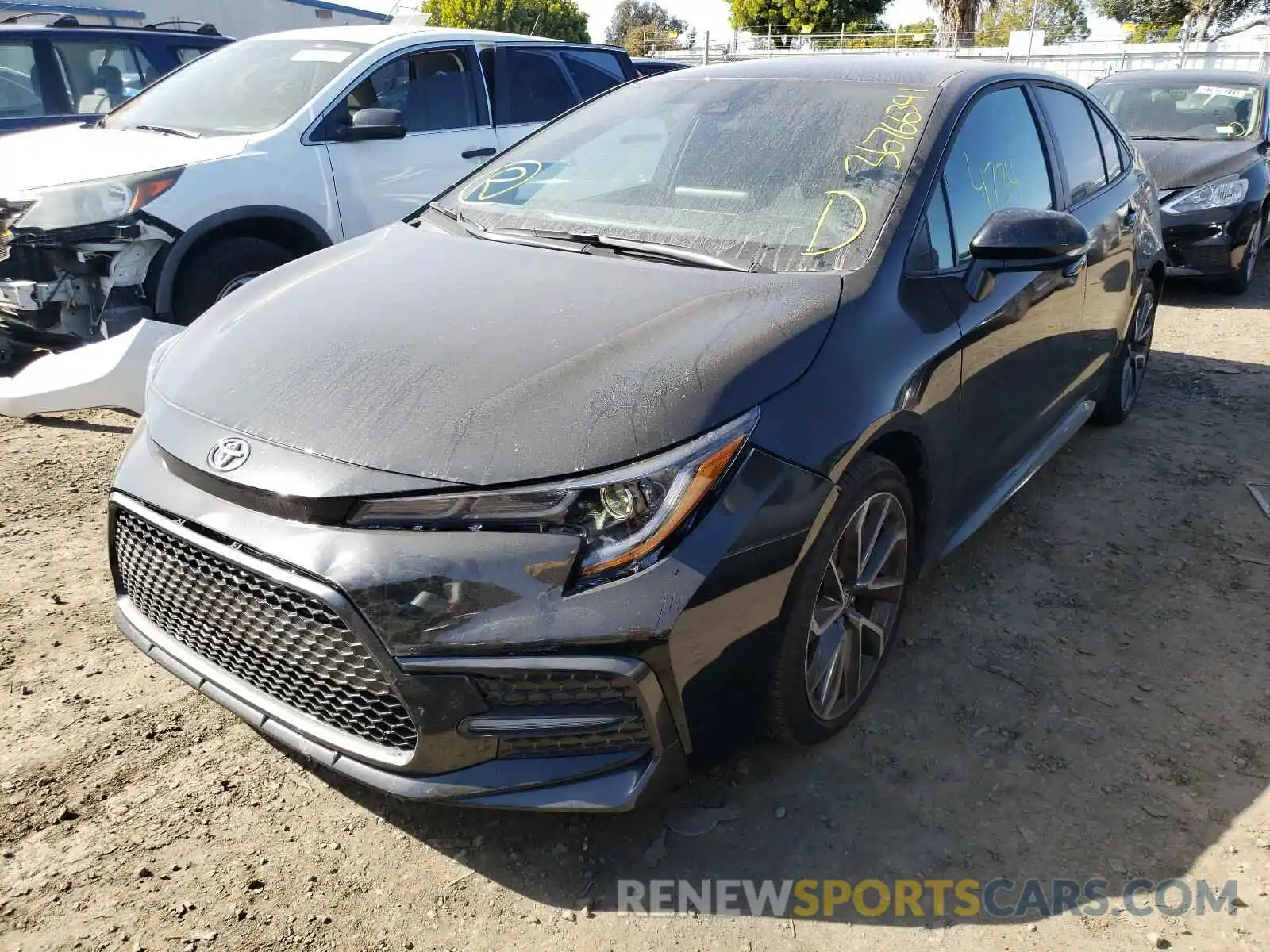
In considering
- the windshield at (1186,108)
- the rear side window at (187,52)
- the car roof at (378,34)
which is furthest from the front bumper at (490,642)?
the windshield at (1186,108)

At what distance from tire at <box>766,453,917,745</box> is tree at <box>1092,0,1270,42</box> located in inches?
1504

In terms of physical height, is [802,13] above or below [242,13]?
below

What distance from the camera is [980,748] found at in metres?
2.58

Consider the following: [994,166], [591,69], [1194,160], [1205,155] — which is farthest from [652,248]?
[1205,155]

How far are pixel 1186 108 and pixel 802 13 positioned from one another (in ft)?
107

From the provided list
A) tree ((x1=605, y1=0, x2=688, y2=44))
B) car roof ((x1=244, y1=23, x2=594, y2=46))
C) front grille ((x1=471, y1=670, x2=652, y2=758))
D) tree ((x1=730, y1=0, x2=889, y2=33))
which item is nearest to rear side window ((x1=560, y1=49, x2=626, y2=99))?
car roof ((x1=244, y1=23, x2=594, y2=46))

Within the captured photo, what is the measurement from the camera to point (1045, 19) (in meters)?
53.6

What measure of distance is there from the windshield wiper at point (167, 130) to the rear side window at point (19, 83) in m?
2.90

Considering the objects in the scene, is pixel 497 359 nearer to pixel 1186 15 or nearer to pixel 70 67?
pixel 70 67

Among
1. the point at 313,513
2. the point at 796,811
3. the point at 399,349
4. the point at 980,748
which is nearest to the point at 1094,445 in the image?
the point at 980,748

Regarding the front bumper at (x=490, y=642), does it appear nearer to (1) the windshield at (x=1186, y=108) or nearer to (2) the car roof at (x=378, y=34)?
(2) the car roof at (x=378, y=34)

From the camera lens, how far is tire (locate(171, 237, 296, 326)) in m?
4.59

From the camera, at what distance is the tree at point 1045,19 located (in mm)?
50125

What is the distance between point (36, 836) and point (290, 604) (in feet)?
3.03
